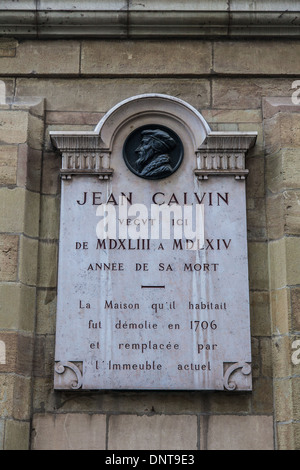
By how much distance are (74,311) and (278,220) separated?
71.6 inches

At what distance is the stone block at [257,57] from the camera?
754 cm

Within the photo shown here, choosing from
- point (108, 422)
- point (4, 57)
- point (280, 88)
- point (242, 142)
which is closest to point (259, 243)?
point (242, 142)

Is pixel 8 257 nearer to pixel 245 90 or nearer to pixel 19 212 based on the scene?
pixel 19 212

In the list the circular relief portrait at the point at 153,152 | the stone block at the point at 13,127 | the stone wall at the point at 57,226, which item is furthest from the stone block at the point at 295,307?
the stone block at the point at 13,127

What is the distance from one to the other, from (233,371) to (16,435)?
1.72 meters

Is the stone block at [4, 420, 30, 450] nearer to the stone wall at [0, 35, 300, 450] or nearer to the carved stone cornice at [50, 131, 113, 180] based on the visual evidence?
the stone wall at [0, 35, 300, 450]

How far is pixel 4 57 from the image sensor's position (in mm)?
7586

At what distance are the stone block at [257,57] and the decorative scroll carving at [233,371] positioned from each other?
2549mm

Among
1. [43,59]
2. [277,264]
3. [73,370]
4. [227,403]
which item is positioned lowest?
[227,403]

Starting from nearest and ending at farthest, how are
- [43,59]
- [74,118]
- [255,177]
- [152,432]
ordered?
[152,432] < [255,177] < [74,118] < [43,59]

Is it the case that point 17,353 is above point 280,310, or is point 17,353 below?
below

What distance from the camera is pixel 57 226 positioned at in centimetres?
718

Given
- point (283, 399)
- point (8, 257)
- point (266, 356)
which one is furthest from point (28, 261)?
point (283, 399)

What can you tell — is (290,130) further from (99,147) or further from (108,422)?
(108,422)
